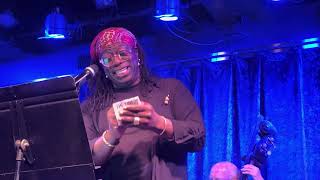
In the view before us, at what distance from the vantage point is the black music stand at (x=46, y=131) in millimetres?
2080

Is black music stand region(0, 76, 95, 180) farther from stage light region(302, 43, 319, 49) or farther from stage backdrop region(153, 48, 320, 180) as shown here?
stage light region(302, 43, 319, 49)

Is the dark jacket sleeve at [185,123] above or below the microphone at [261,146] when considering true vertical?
above

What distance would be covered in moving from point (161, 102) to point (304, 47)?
3877 mm

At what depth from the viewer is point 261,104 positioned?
6254mm

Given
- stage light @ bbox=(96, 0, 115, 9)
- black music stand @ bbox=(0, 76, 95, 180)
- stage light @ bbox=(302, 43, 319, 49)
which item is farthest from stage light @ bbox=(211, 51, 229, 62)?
black music stand @ bbox=(0, 76, 95, 180)

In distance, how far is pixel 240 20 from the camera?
6.23 metres

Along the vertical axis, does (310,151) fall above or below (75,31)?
below

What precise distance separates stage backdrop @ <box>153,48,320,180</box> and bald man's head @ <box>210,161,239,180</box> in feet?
1.58

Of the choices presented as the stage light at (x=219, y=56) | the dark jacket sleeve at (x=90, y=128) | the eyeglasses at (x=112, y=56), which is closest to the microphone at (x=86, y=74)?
the eyeglasses at (x=112, y=56)

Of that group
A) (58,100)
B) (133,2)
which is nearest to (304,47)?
(133,2)

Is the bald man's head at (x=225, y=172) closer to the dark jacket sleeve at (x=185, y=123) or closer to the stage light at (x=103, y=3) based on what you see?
the stage light at (x=103, y=3)

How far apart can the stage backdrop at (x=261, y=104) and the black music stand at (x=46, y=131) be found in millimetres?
3981

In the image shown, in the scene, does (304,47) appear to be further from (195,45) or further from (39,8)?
(39,8)

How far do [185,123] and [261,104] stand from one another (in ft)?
13.2
